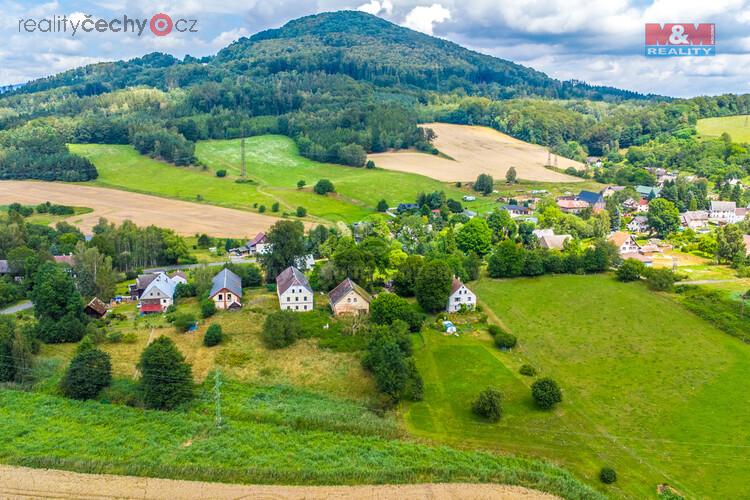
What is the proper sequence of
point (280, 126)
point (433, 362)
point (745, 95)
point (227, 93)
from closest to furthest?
point (433, 362) < point (280, 126) < point (227, 93) < point (745, 95)

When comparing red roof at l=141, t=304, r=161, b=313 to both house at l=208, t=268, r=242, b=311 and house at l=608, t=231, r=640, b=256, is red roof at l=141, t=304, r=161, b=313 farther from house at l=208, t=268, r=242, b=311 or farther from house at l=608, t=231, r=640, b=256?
house at l=608, t=231, r=640, b=256

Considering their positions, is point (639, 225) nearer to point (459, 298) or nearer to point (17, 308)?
point (459, 298)

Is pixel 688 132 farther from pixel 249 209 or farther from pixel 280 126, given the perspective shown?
pixel 249 209

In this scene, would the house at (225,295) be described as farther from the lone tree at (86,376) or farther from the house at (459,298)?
the house at (459,298)

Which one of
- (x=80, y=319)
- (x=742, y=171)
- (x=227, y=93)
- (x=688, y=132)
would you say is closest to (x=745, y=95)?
(x=688, y=132)

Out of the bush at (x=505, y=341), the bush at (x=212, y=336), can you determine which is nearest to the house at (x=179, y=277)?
the bush at (x=212, y=336)

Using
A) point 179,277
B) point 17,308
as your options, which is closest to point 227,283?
point 179,277
